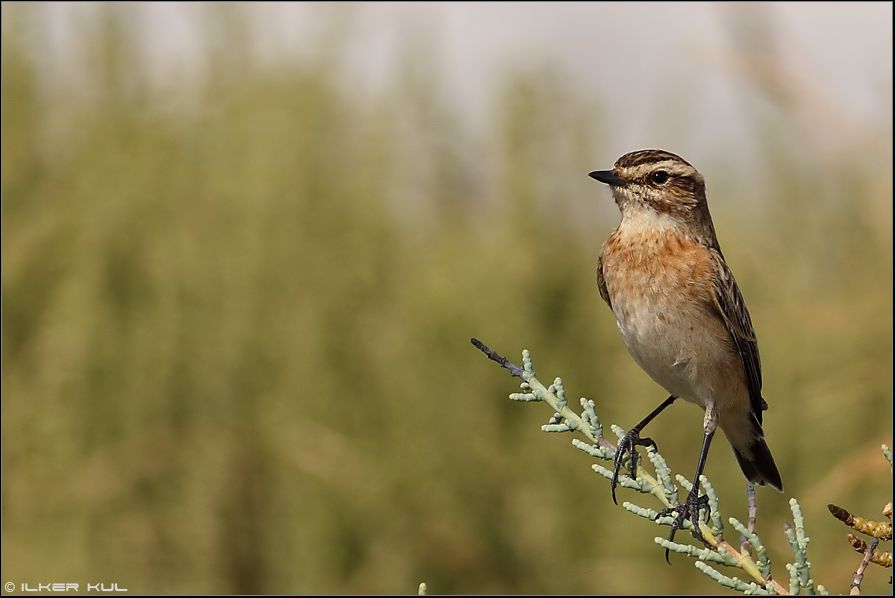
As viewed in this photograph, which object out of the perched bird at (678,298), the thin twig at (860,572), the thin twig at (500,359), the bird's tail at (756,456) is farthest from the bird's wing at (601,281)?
the thin twig at (860,572)

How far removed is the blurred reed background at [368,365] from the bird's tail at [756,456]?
7.21ft

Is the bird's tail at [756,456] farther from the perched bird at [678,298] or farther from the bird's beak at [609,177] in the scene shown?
the bird's beak at [609,177]

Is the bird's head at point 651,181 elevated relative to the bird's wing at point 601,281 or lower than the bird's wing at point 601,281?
elevated

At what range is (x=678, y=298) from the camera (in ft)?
14.7

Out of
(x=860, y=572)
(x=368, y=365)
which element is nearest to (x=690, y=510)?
(x=860, y=572)

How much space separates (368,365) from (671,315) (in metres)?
4.03

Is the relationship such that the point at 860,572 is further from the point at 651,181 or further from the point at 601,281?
the point at 651,181

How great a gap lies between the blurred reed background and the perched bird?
2675 millimetres

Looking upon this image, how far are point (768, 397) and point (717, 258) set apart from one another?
3.30 metres

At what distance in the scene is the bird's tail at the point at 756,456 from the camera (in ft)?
16.0

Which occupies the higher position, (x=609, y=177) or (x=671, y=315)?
(x=609, y=177)

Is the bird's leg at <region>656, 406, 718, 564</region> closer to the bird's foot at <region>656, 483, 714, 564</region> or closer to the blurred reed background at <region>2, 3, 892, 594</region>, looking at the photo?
the bird's foot at <region>656, 483, 714, 564</region>

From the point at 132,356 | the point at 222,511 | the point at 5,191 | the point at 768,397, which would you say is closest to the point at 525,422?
the point at 768,397

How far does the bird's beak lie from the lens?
462 centimetres
